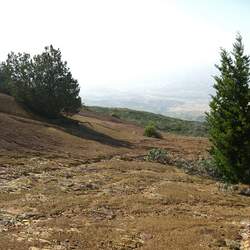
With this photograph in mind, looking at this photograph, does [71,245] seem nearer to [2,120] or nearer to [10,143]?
[10,143]

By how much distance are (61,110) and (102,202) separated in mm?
38435

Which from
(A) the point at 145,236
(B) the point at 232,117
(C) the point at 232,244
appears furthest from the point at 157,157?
(C) the point at 232,244

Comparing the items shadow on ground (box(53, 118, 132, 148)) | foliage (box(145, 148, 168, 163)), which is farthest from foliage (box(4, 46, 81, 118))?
foliage (box(145, 148, 168, 163))

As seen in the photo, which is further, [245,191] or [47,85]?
[47,85]

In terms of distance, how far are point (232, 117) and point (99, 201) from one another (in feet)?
47.1

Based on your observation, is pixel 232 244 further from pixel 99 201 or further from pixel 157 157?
pixel 157 157

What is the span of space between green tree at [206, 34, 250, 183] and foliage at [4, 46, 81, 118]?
27982 mm

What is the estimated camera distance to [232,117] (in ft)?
115

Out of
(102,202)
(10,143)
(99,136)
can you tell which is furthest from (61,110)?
(102,202)

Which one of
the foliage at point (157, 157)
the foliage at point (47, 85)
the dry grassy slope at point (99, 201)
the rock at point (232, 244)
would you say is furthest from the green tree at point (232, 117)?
the foliage at point (47, 85)

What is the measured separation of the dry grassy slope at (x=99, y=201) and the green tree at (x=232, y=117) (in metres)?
2.34

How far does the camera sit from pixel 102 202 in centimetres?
2541

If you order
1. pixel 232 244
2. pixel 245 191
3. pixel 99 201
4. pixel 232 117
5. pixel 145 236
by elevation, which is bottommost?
pixel 145 236

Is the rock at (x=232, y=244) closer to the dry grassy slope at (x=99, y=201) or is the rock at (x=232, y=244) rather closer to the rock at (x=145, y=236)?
the dry grassy slope at (x=99, y=201)
